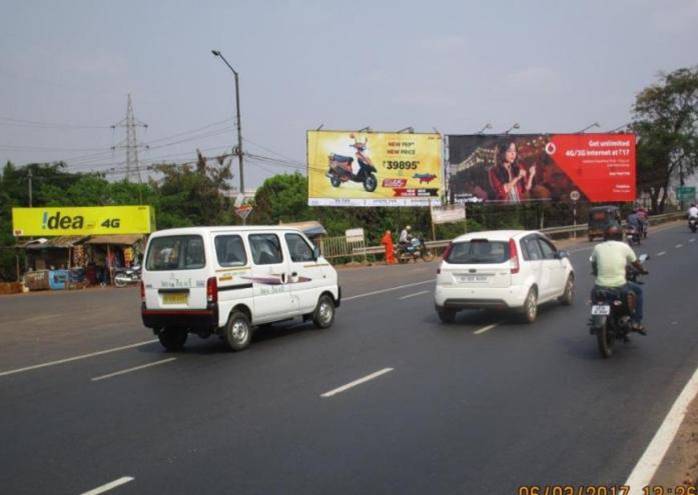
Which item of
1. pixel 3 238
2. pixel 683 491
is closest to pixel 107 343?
pixel 683 491

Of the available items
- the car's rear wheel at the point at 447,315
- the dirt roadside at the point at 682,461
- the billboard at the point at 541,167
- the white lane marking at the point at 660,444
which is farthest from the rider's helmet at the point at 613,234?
the billboard at the point at 541,167

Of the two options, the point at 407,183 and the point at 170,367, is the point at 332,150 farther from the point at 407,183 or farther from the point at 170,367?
the point at 170,367

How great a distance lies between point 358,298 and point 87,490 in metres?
14.3

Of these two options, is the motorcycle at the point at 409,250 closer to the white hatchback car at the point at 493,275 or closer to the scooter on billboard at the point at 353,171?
the scooter on billboard at the point at 353,171

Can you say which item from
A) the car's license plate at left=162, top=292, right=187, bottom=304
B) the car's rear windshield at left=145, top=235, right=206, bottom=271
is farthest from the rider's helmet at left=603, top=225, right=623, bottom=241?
the car's license plate at left=162, top=292, right=187, bottom=304

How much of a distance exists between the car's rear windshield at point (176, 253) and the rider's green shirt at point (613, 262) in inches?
231

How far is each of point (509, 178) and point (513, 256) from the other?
36.5m

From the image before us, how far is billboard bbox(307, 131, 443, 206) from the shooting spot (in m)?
42.1

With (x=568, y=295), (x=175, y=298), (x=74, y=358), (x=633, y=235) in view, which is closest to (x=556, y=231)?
(x=633, y=235)

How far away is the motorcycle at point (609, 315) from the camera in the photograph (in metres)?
9.21

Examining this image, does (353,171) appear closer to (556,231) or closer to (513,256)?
(556,231)

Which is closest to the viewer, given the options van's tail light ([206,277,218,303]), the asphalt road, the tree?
the asphalt road

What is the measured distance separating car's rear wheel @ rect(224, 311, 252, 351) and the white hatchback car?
3769mm

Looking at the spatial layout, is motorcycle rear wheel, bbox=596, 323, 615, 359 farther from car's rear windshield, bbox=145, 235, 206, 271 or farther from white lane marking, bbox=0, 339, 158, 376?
white lane marking, bbox=0, 339, 158, 376
